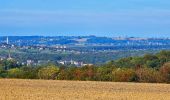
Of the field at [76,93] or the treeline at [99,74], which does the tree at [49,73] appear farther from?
the field at [76,93]

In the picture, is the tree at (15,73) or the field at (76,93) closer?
the field at (76,93)

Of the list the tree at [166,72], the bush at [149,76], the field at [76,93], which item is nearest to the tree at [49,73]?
the bush at [149,76]

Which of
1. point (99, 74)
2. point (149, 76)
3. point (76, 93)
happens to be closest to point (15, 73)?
point (99, 74)

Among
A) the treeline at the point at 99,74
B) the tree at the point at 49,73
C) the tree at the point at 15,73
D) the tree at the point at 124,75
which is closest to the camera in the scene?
the tree at the point at 124,75

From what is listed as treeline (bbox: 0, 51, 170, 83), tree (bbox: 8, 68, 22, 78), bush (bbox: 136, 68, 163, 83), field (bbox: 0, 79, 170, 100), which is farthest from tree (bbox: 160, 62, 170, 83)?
tree (bbox: 8, 68, 22, 78)

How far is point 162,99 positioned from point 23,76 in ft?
102

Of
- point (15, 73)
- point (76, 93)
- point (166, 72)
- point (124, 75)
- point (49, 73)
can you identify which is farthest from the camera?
point (15, 73)

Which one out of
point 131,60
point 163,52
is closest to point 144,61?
point 131,60

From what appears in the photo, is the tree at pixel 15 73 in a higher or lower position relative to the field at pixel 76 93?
lower

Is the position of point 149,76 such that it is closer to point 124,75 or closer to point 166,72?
point 166,72

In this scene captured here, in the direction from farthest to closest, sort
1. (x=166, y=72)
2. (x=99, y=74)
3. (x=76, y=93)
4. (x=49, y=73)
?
1. (x=49, y=73)
2. (x=99, y=74)
3. (x=166, y=72)
4. (x=76, y=93)

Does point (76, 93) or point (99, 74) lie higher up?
point (76, 93)

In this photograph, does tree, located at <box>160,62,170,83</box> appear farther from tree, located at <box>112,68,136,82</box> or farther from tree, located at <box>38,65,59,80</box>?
tree, located at <box>38,65,59,80</box>

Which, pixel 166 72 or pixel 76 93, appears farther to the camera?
pixel 166 72
